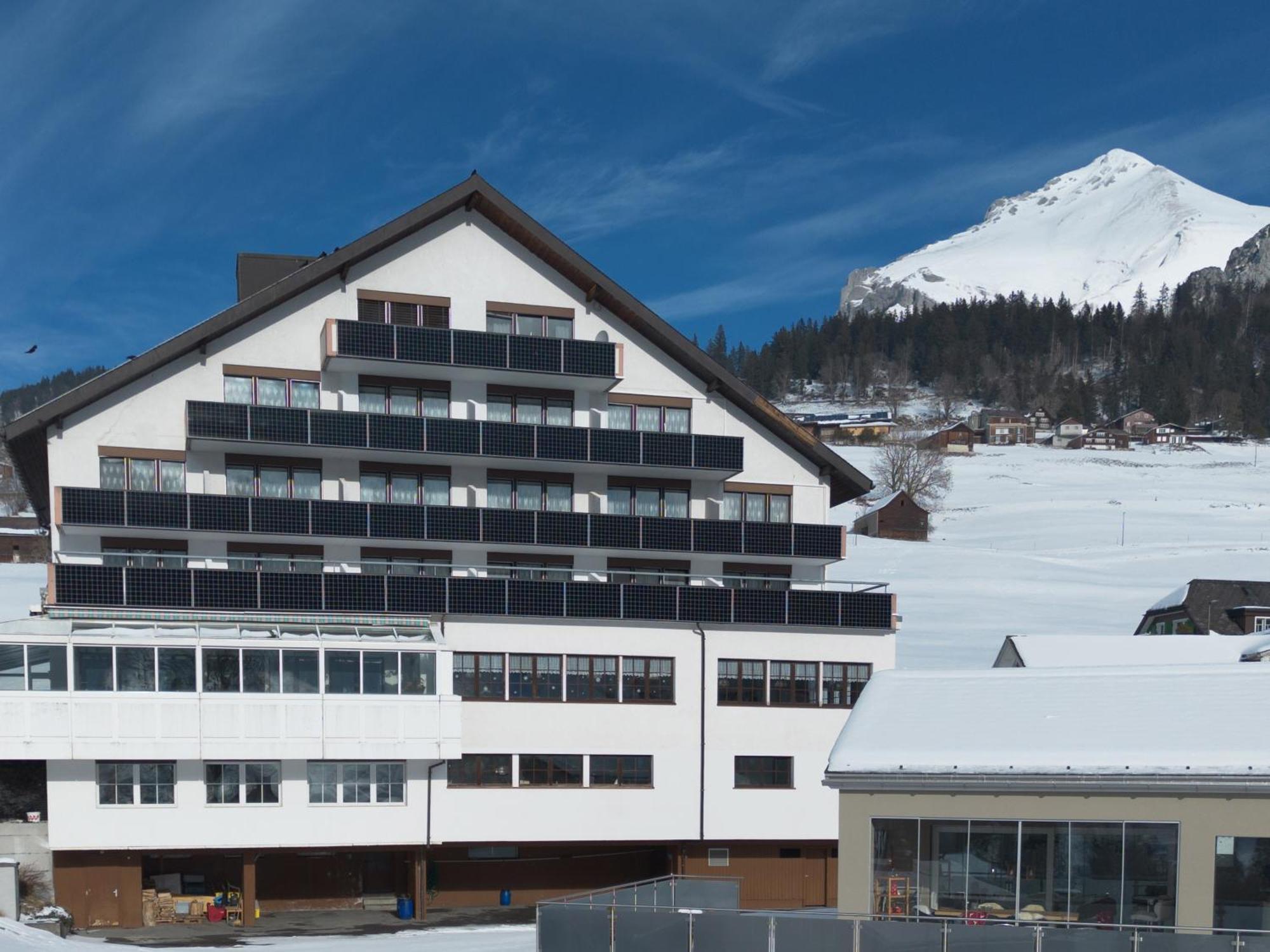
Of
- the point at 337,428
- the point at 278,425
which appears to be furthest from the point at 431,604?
the point at 278,425

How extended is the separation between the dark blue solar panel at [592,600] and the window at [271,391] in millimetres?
9233

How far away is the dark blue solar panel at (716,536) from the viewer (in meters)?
Answer: 44.2

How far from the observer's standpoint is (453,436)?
42.2m

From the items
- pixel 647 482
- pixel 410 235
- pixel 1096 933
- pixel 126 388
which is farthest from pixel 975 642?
pixel 1096 933

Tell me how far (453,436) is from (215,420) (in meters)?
6.78

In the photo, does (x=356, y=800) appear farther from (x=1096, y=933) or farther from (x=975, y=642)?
(x=975, y=642)

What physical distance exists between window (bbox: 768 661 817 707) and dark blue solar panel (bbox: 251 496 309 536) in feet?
48.1

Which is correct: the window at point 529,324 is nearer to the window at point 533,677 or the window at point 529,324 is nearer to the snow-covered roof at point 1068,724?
the window at point 533,677

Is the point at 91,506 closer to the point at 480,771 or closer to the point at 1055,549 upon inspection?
the point at 480,771

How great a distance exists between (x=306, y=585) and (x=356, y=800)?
19.9 ft

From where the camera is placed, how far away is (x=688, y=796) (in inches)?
1667

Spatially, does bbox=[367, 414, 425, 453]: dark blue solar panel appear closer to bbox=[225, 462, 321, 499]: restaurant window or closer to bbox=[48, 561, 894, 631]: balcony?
bbox=[225, 462, 321, 499]: restaurant window

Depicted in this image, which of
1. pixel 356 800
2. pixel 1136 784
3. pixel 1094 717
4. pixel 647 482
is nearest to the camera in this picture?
pixel 1136 784

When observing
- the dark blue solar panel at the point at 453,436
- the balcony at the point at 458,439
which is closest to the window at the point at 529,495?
the balcony at the point at 458,439
